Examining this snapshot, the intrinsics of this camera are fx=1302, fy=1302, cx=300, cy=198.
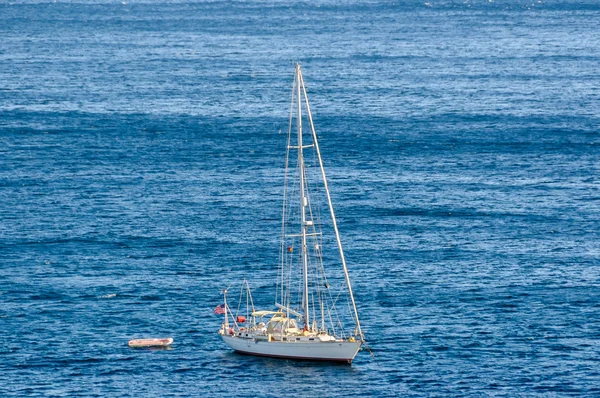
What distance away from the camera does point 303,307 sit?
126 m

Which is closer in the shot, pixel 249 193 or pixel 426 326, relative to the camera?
pixel 426 326

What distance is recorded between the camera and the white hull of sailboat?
12236 cm

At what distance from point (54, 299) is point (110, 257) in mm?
17648

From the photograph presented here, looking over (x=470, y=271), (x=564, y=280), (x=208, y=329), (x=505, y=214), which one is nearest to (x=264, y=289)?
(x=208, y=329)

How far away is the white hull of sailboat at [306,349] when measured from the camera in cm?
12236

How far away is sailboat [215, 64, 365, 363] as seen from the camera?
404ft

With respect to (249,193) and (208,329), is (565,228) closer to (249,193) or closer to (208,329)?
(249,193)

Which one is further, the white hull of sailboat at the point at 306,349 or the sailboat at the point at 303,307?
the sailboat at the point at 303,307

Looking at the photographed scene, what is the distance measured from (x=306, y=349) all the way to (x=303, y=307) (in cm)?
459

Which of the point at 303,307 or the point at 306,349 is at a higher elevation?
the point at 303,307

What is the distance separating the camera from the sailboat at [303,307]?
404 ft

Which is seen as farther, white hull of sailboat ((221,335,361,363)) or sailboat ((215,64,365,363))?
sailboat ((215,64,365,363))

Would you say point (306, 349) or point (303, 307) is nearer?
point (306, 349)

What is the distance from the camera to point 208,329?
137250mm
